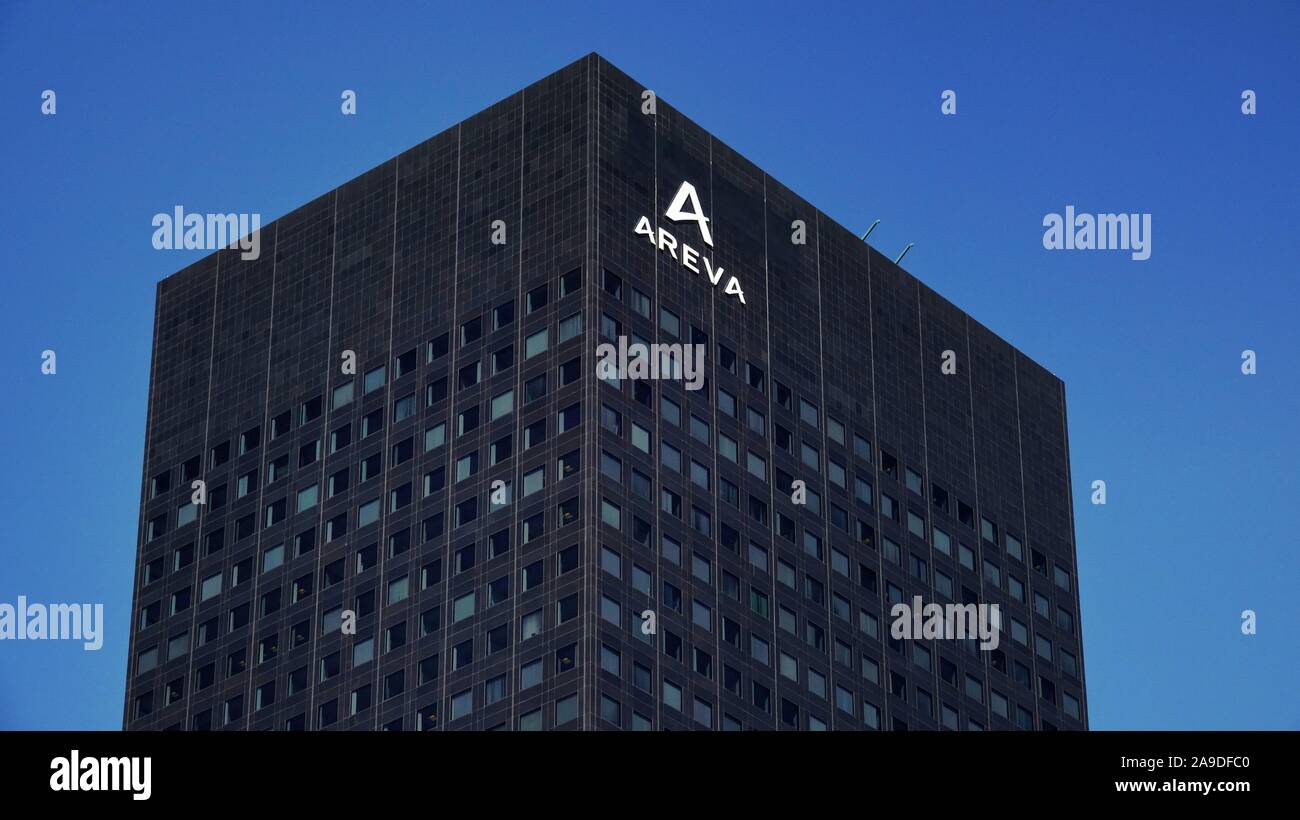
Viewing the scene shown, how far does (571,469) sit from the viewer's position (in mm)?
152875

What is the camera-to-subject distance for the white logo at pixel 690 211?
169m

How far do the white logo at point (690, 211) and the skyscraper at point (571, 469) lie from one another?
230mm

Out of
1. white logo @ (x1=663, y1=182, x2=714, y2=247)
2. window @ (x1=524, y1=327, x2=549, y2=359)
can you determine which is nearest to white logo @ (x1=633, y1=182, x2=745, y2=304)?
white logo @ (x1=663, y1=182, x2=714, y2=247)

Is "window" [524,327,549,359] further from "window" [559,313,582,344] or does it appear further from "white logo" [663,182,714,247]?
"white logo" [663,182,714,247]

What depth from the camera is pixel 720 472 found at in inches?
6388

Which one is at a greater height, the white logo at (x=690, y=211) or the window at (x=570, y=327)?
the white logo at (x=690, y=211)

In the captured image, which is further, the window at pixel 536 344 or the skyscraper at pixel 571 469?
the window at pixel 536 344
